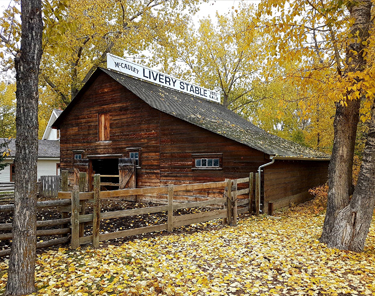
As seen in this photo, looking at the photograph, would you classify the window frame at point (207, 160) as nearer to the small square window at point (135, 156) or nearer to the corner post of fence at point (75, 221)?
the small square window at point (135, 156)

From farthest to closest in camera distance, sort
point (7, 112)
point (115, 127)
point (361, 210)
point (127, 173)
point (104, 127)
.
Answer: point (7, 112)
point (104, 127)
point (115, 127)
point (127, 173)
point (361, 210)

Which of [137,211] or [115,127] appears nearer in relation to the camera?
[137,211]

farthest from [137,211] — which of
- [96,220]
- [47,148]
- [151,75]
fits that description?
[47,148]

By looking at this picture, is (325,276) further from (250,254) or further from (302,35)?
(302,35)

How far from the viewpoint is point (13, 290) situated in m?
4.56

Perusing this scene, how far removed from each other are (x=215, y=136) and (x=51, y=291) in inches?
365

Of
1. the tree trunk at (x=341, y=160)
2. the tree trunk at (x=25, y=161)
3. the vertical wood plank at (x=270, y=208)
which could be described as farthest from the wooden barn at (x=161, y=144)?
the tree trunk at (x=25, y=161)

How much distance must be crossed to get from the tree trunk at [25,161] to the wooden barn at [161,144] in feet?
27.6

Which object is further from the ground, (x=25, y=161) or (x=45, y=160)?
(x=25, y=161)

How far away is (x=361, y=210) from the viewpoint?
673cm

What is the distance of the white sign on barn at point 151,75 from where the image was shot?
16.4 metres

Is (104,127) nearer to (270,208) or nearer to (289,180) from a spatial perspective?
(270,208)

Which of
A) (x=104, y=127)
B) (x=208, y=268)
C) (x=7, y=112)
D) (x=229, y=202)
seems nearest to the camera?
(x=208, y=268)

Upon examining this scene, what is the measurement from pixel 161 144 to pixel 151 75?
601 centimetres
